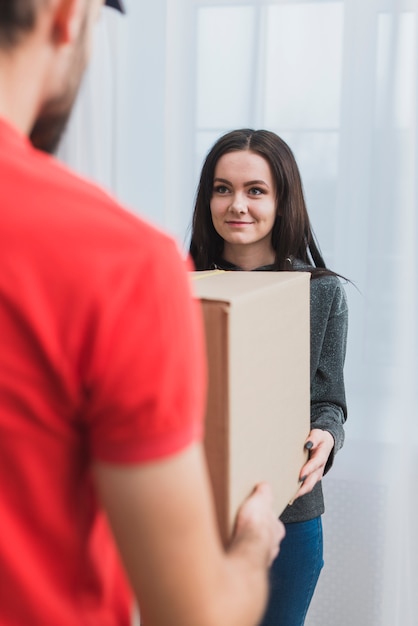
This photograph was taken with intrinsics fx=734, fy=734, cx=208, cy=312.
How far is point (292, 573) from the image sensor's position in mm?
1298

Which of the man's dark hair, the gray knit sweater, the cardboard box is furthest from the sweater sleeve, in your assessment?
the man's dark hair

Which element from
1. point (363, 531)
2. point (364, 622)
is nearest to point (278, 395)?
point (363, 531)

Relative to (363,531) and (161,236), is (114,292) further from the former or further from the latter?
(363,531)

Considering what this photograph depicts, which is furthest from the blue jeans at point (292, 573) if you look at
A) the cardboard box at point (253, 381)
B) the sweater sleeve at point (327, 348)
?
the cardboard box at point (253, 381)

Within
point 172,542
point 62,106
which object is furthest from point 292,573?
point 62,106

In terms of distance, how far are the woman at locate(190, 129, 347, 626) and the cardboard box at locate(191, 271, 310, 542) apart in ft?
0.94

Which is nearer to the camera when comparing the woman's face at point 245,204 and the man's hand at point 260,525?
the man's hand at point 260,525

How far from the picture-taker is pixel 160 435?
0.42m

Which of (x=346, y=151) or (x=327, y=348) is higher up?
(x=346, y=151)

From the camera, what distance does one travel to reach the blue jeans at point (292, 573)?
1.29 m

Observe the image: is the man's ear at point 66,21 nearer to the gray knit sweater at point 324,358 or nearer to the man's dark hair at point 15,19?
the man's dark hair at point 15,19

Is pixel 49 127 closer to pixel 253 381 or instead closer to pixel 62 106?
pixel 62 106

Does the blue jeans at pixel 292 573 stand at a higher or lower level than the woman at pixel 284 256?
lower

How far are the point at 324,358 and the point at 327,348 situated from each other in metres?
0.02
